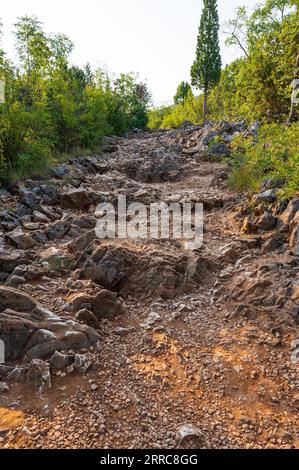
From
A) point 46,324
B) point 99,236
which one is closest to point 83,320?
point 46,324

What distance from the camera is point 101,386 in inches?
122

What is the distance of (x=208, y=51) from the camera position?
29.8m

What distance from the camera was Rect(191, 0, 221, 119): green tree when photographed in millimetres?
29062

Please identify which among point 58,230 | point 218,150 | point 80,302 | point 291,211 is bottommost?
point 80,302

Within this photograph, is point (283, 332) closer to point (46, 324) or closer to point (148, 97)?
point (46, 324)

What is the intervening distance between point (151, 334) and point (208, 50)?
32.7 metres

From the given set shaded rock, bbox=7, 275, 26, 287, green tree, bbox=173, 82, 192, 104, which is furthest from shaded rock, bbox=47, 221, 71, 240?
green tree, bbox=173, 82, 192, 104

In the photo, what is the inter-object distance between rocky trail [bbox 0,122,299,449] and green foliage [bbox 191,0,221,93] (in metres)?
28.2

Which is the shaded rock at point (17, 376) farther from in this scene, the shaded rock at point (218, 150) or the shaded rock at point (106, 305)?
the shaded rock at point (218, 150)

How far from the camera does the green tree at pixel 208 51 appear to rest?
95.3 ft

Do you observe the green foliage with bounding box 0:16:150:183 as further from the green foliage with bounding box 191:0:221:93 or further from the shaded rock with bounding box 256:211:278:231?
the green foliage with bounding box 191:0:221:93

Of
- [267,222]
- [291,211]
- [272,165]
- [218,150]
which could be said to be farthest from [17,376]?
[218,150]

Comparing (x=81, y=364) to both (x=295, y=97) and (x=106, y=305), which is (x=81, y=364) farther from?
(x=295, y=97)

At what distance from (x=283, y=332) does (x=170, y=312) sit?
147 cm
